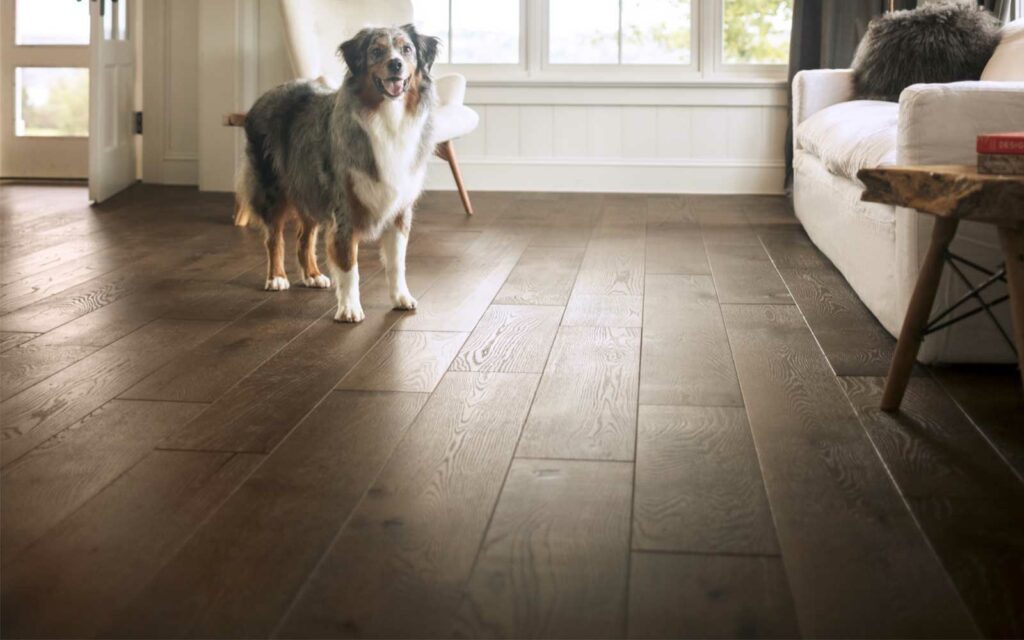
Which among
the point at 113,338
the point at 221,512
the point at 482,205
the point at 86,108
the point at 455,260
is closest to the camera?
the point at 221,512

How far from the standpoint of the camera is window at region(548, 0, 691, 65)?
6.26 meters

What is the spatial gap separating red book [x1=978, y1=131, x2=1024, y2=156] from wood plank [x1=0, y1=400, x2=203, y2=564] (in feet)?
4.83

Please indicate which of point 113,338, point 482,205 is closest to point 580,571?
point 113,338

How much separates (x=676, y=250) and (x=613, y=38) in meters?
2.28

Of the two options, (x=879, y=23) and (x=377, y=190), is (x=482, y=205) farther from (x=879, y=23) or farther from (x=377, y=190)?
(x=377, y=190)

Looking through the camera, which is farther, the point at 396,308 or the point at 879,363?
the point at 396,308

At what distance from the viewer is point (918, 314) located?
225 cm

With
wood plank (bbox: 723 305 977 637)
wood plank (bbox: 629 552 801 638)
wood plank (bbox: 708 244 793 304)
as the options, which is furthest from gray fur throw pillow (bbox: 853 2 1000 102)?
wood plank (bbox: 629 552 801 638)

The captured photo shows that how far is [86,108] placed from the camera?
21.6 feet

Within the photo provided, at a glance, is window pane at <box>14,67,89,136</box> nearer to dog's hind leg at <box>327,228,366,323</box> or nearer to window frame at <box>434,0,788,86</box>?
window frame at <box>434,0,788,86</box>

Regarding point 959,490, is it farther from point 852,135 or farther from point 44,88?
point 44,88

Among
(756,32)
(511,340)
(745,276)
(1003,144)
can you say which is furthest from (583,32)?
(1003,144)

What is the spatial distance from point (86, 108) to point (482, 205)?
7.79 ft

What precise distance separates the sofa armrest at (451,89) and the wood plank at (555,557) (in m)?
3.49
